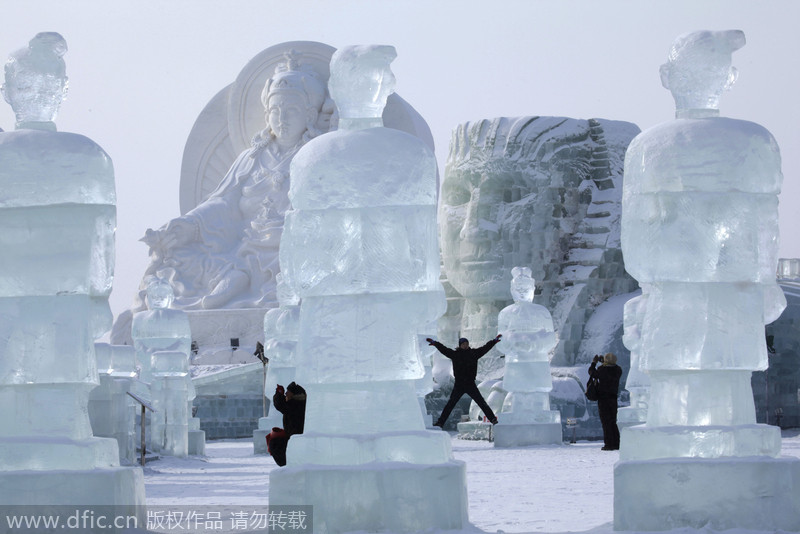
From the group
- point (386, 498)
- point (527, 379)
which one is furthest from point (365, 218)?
point (527, 379)

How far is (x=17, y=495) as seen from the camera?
6.37 metres

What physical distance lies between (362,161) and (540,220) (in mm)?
12375

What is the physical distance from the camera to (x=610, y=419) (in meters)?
13.0

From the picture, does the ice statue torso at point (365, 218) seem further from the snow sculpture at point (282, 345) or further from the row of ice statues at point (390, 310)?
the snow sculpture at point (282, 345)

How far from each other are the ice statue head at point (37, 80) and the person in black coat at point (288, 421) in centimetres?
257

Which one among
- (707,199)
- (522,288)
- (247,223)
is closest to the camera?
(707,199)

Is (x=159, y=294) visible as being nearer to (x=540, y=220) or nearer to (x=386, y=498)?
(x=540, y=220)

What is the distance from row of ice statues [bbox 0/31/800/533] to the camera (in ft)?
20.5

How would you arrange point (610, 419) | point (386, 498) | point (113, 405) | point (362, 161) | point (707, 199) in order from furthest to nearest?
point (610, 419)
point (113, 405)
point (362, 161)
point (707, 199)
point (386, 498)

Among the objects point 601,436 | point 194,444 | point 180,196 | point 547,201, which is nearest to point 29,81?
point 194,444

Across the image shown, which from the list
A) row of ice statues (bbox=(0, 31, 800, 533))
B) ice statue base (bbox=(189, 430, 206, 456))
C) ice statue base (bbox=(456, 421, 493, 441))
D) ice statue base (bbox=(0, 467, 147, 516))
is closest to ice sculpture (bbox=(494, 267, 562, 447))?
ice statue base (bbox=(456, 421, 493, 441))

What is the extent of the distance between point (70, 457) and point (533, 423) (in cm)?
823

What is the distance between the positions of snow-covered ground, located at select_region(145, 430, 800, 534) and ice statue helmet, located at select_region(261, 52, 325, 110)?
1151 centimetres

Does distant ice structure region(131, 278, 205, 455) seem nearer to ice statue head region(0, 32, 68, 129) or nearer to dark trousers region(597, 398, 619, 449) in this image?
dark trousers region(597, 398, 619, 449)
